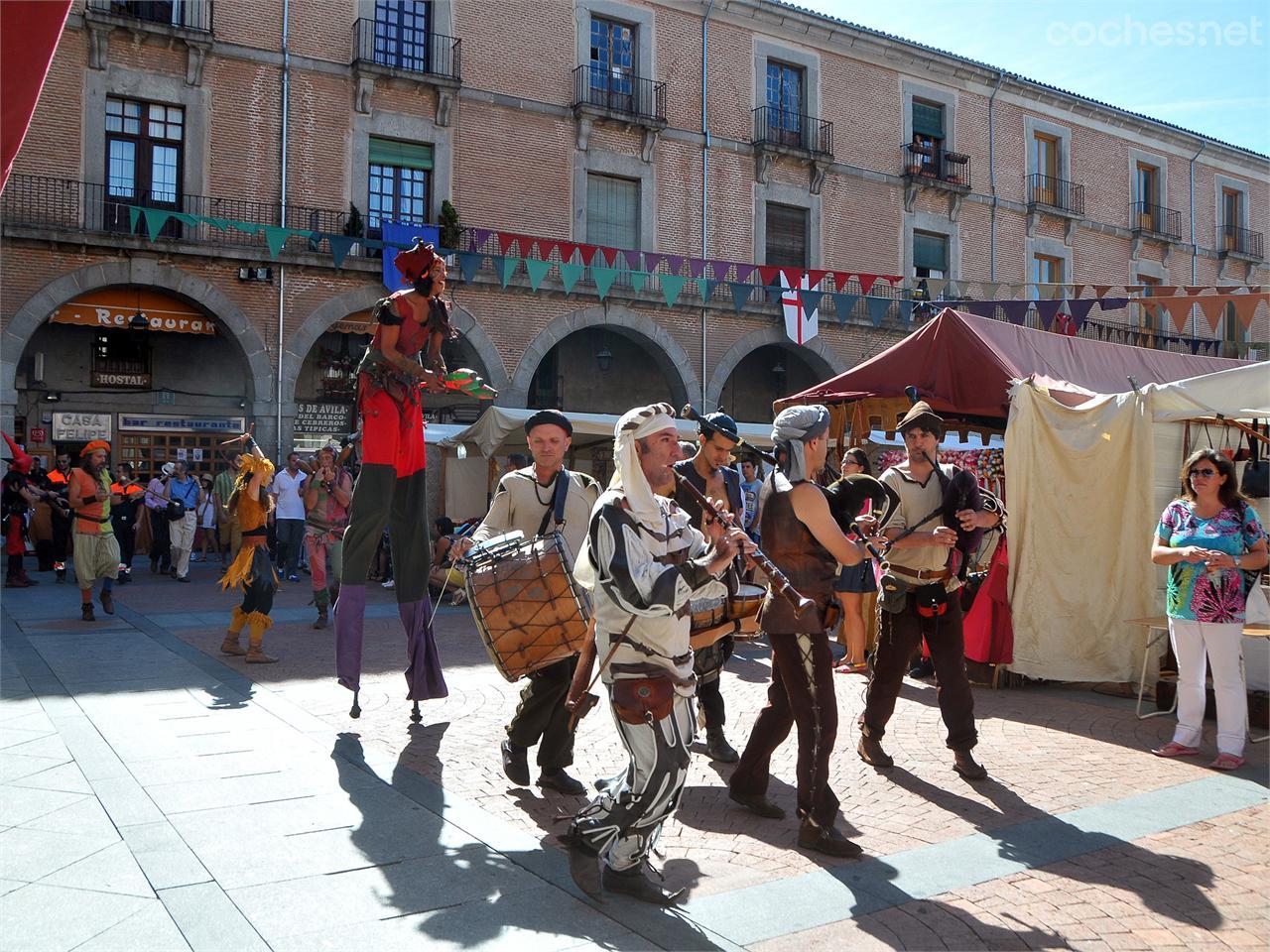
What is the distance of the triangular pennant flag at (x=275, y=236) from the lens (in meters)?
18.0

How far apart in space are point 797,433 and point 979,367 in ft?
18.2

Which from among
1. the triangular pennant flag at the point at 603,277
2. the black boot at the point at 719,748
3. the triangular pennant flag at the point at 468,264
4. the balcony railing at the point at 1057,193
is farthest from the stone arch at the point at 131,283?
the balcony railing at the point at 1057,193

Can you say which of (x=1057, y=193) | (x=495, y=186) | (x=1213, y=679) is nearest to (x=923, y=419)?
(x=1213, y=679)

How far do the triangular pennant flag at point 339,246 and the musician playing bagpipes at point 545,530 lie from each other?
14.8 metres

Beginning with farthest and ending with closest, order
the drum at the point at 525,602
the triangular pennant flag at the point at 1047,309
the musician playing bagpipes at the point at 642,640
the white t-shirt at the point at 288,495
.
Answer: the triangular pennant flag at the point at 1047,309, the white t-shirt at the point at 288,495, the drum at the point at 525,602, the musician playing bagpipes at the point at 642,640

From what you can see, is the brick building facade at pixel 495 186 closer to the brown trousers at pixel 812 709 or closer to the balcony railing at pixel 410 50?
the balcony railing at pixel 410 50

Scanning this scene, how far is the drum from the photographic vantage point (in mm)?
4559

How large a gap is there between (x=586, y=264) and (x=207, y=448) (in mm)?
8720

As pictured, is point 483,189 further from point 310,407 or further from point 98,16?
point 98,16

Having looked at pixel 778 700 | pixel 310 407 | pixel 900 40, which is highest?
pixel 900 40

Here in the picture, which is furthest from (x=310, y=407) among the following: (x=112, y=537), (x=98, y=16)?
(x=112, y=537)

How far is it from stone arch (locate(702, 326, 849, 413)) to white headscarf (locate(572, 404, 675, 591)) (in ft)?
65.7

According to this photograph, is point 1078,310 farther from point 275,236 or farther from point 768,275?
point 275,236

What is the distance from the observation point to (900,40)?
26297 mm
